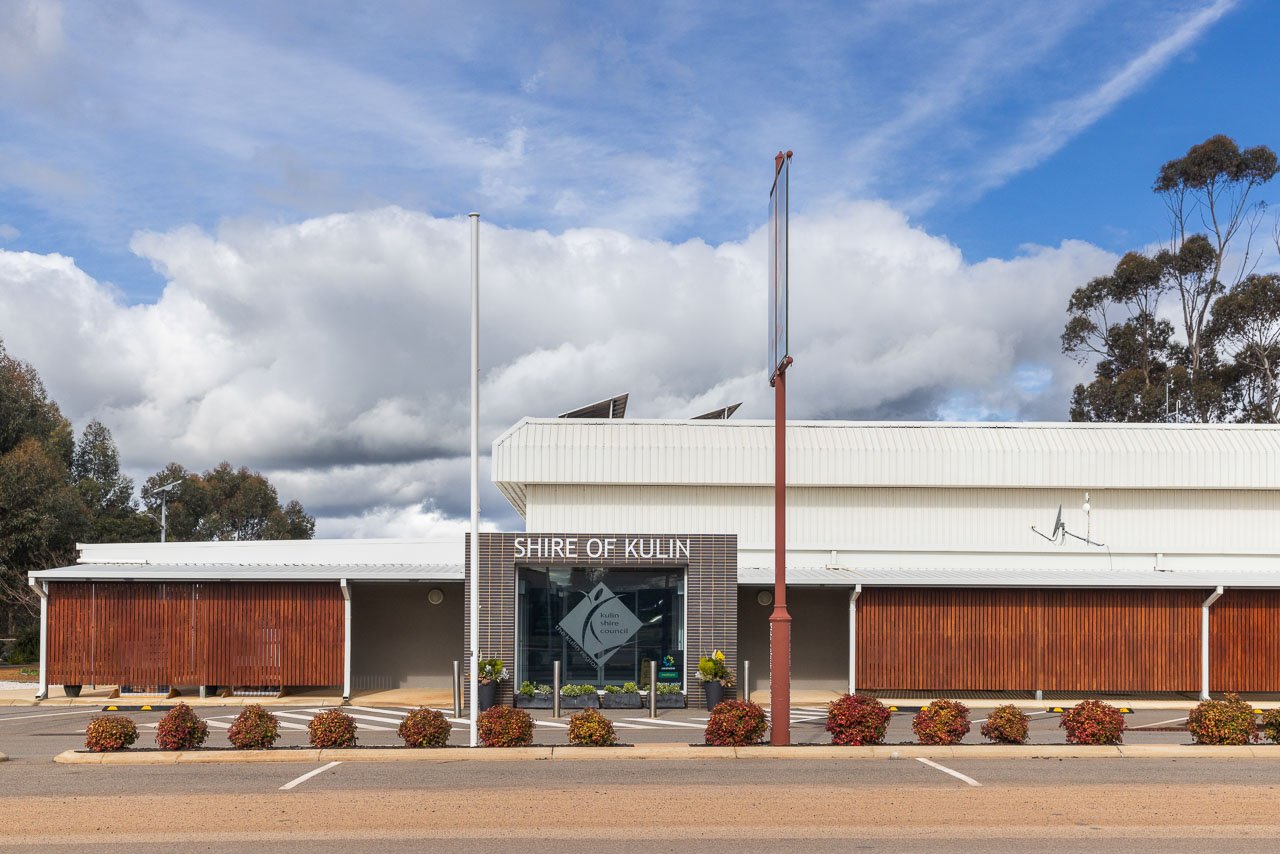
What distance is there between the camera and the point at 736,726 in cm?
1684

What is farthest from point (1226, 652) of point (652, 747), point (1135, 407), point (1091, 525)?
point (1135, 407)

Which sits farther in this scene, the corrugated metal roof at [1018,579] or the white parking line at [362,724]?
the corrugated metal roof at [1018,579]

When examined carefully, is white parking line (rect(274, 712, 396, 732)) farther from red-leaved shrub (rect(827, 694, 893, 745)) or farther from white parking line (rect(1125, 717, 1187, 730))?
white parking line (rect(1125, 717, 1187, 730))

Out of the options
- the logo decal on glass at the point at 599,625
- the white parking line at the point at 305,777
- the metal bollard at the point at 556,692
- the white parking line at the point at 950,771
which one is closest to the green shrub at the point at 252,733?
the white parking line at the point at 305,777

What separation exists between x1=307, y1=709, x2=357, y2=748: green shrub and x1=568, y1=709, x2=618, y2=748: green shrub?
10.3 feet

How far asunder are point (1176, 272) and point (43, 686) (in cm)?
5173

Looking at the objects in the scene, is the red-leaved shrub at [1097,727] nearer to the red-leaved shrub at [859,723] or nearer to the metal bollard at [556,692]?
the red-leaved shrub at [859,723]

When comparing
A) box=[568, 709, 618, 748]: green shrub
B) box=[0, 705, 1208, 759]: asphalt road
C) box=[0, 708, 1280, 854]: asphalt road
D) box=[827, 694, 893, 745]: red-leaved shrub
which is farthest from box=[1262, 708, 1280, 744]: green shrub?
box=[568, 709, 618, 748]: green shrub

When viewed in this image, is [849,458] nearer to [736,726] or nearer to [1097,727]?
[1097,727]

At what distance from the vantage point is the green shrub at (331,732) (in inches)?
643

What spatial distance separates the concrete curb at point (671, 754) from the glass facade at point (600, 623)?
755 centimetres

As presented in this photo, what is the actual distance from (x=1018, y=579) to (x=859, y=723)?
1076 cm

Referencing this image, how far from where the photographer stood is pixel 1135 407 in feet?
180

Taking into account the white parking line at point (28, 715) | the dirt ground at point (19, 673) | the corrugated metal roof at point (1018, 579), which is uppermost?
the corrugated metal roof at point (1018, 579)
